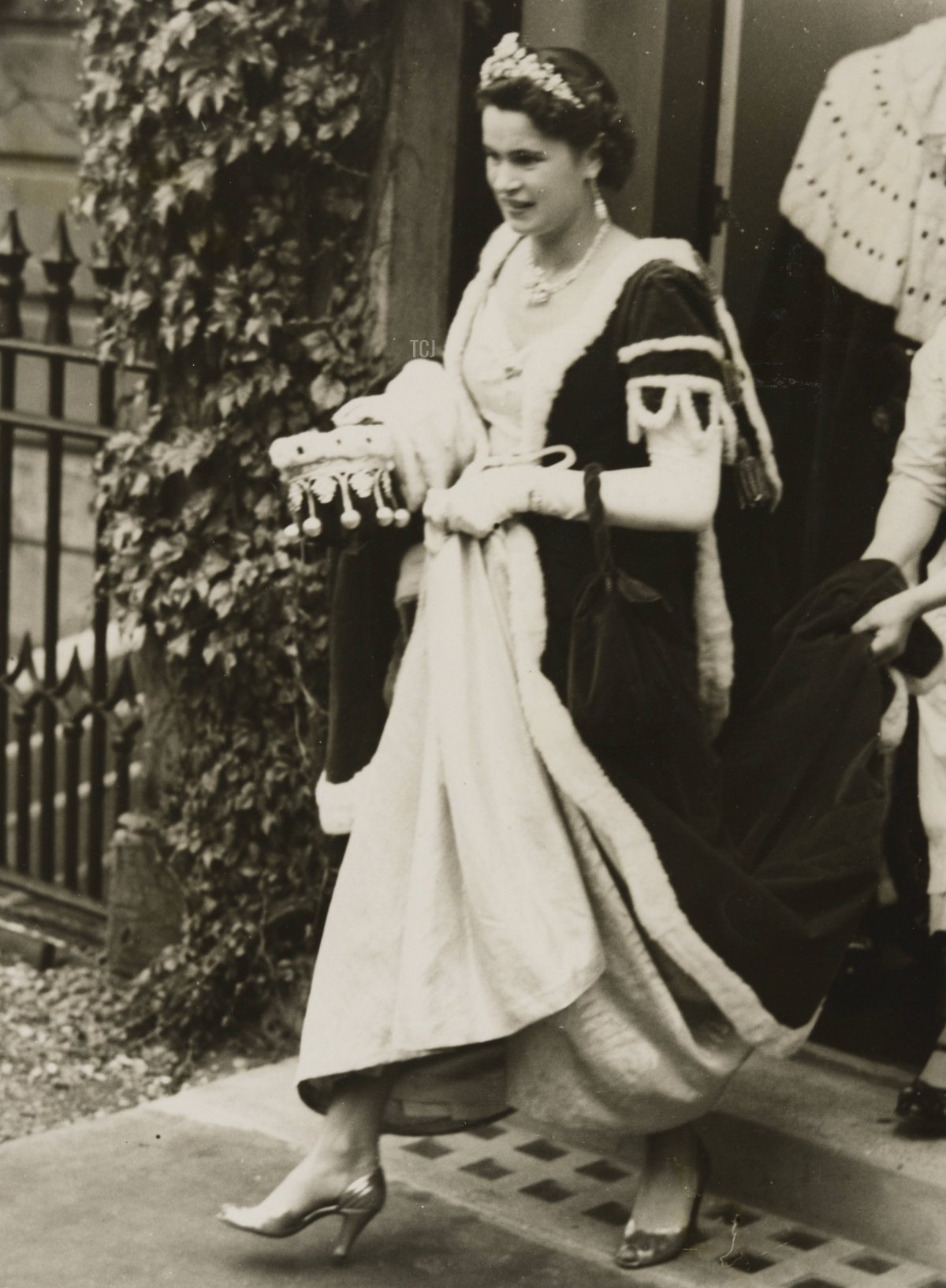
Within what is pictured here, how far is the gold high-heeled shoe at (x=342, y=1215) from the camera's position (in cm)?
385

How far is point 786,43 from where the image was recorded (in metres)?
4.48

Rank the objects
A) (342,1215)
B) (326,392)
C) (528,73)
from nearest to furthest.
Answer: (528,73), (342,1215), (326,392)

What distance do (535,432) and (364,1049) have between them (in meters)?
1.16

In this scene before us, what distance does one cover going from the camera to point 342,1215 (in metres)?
3.89

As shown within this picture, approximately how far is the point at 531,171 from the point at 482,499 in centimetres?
60

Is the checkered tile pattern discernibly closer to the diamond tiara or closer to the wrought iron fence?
the wrought iron fence

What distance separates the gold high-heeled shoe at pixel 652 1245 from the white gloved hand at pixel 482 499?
1.34m

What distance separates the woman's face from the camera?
377cm

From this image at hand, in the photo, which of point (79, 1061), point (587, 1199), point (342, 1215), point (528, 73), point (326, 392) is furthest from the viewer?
point (79, 1061)

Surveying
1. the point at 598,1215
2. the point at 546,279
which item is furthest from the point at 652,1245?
the point at 546,279

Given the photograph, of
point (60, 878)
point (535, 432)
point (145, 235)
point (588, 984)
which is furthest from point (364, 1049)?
point (60, 878)

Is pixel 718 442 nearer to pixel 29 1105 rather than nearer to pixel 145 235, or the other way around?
pixel 145 235

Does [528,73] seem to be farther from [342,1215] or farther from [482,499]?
[342,1215]

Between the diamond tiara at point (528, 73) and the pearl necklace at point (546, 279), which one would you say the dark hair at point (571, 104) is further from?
the pearl necklace at point (546, 279)
